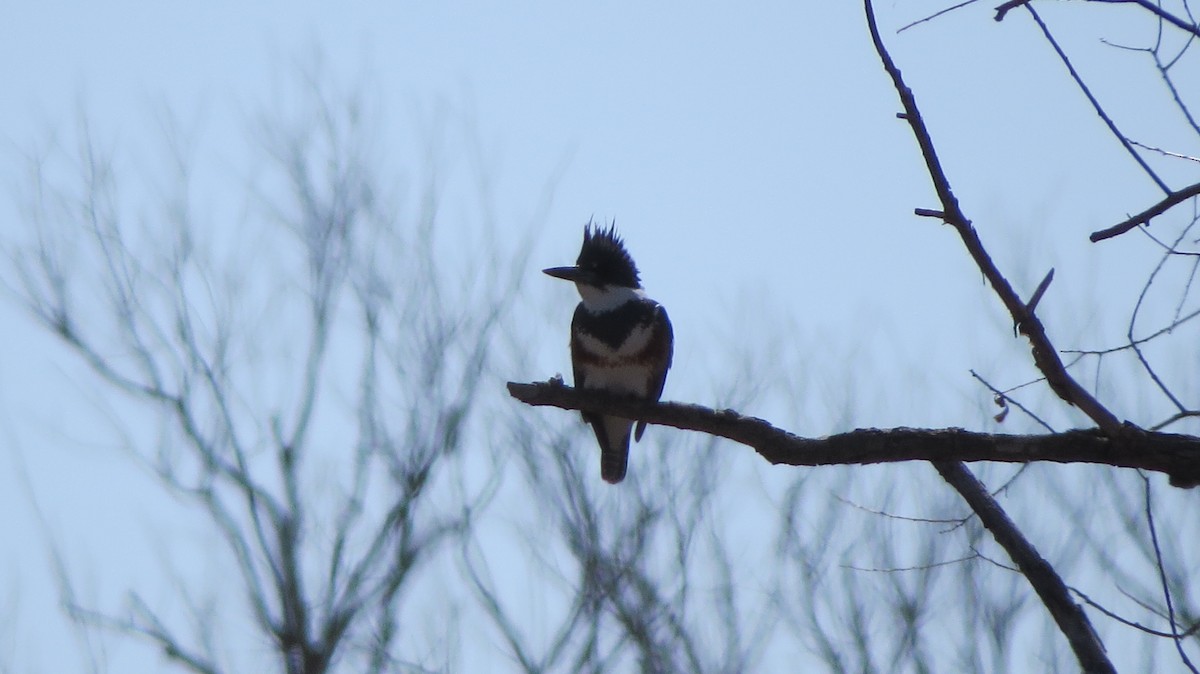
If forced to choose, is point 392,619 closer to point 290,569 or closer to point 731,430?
point 290,569

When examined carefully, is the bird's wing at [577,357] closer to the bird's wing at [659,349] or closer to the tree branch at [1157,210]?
the bird's wing at [659,349]

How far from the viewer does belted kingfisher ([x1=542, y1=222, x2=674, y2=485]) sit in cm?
495

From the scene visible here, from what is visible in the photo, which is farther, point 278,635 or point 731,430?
point 278,635

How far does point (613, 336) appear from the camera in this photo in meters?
4.95

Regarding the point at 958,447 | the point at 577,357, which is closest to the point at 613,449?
the point at 577,357

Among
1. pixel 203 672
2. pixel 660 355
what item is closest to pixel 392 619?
pixel 203 672

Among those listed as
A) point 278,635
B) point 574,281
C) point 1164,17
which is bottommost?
point 1164,17

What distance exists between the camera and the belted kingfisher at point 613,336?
16.2 ft

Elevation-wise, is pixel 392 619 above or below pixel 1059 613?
above

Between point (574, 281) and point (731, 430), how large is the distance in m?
2.36

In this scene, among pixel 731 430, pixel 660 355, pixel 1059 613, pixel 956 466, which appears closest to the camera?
pixel 1059 613

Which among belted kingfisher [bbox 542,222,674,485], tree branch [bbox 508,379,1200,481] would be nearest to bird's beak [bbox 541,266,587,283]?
belted kingfisher [bbox 542,222,674,485]

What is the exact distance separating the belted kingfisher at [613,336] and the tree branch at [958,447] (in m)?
1.79

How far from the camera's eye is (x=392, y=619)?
7.80 metres
